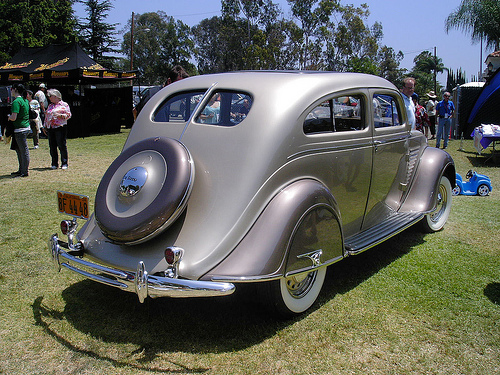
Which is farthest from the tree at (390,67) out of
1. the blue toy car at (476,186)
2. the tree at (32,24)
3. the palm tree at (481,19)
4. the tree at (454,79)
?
the blue toy car at (476,186)

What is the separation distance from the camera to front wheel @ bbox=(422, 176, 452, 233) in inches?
202

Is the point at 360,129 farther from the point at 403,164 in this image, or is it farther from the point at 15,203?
the point at 15,203

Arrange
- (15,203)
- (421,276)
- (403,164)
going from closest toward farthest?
(421,276) < (403,164) < (15,203)

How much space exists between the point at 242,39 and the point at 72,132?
32.4 m

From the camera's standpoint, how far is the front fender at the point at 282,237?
2.61 metres

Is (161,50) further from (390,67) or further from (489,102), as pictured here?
(489,102)

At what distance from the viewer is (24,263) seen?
4.11 meters

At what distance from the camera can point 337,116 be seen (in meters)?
3.56

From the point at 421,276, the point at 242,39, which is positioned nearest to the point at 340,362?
the point at 421,276

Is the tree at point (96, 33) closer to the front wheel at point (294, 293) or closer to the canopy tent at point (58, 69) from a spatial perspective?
the canopy tent at point (58, 69)

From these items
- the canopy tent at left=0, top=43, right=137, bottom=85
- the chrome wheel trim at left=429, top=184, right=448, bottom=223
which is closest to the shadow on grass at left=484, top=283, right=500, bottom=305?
the chrome wheel trim at left=429, top=184, right=448, bottom=223

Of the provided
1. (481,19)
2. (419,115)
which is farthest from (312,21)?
(419,115)

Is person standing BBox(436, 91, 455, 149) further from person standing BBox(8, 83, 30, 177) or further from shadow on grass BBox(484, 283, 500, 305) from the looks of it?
person standing BBox(8, 83, 30, 177)

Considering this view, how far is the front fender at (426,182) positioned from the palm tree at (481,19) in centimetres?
3087
